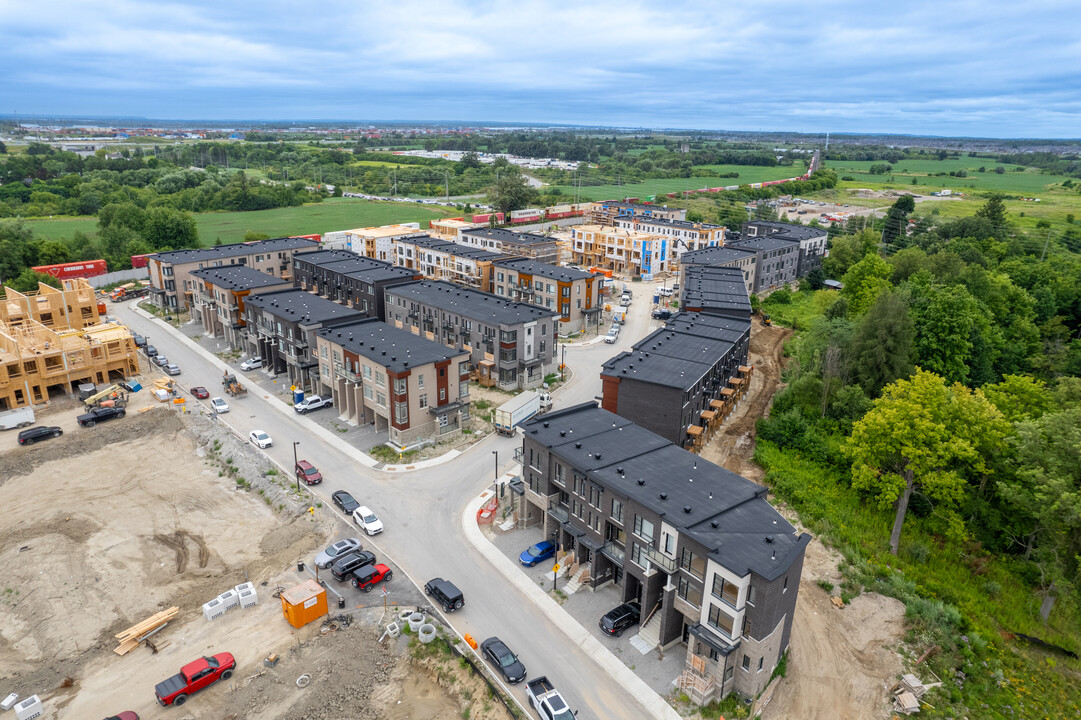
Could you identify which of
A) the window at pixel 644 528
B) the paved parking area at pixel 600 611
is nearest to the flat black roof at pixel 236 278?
the paved parking area at pixel 600 611

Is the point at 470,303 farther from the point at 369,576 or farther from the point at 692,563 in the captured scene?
the point at 692,563

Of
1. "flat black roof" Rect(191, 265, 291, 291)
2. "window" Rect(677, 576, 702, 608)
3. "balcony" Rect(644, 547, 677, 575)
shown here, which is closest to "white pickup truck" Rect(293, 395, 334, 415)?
"flat black roof" Rect(191, 265, 291, 291)

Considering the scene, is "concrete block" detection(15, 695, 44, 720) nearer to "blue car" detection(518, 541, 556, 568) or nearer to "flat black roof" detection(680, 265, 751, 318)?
"blue car" detection(518, 541, 556, 568)

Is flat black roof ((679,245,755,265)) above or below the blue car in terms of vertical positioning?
above

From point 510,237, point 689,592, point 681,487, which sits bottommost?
point 689,592

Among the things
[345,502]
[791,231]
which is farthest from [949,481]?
[791,231]
